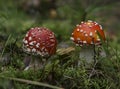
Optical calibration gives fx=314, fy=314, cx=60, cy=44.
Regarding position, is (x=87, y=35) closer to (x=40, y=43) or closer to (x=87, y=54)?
(x=87, y=54)

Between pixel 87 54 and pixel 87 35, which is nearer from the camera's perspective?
pixel 87 35

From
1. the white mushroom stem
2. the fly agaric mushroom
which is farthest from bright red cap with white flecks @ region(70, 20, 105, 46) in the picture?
the white mushroom stem

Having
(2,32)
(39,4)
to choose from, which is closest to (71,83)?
(2,32)

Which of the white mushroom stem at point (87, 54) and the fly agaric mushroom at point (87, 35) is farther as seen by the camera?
the white mushroom stem at point (87, 54)

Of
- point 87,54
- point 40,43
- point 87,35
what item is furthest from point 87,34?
point 40,43

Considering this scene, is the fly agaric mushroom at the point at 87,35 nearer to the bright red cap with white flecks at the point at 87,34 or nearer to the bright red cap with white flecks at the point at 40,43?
the bright red cap with white flecks at the point at 87,34

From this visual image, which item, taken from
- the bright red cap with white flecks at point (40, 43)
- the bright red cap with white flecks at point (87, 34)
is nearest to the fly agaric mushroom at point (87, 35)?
the bright red cap with white flecks at point (87, 34)

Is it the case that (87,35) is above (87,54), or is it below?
above

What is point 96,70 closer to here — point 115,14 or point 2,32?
point 2,32
